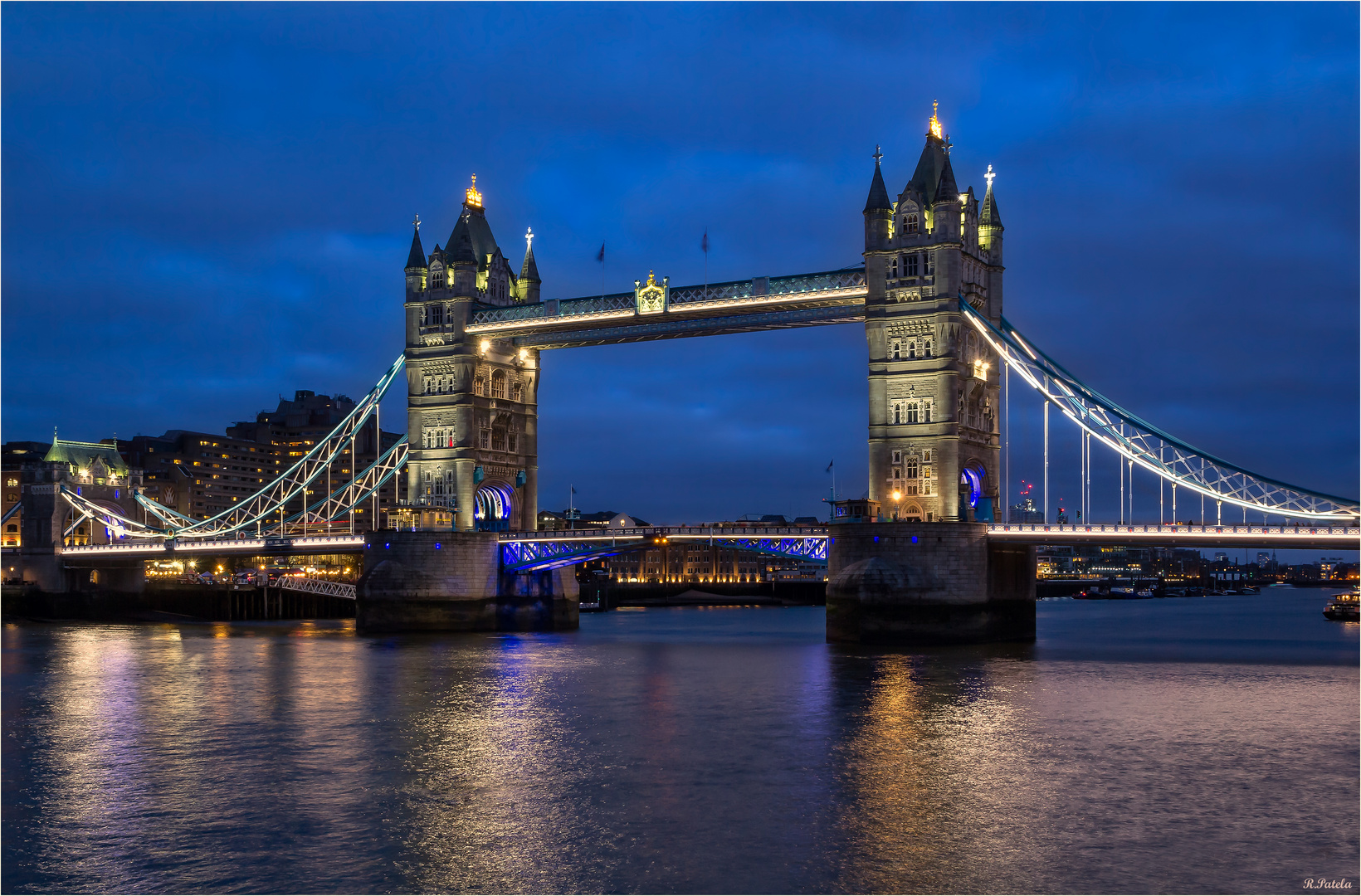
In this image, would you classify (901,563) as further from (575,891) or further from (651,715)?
(575,891)

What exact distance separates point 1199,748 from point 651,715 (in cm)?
1457

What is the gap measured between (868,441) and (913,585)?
875 cm

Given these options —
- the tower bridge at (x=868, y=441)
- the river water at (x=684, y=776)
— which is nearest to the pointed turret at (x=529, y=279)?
the tower bridge at (x=868, y=441)

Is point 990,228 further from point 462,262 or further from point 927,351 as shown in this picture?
point 462,262

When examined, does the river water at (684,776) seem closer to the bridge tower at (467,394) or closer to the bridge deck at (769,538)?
the bridge deck at (769,538)

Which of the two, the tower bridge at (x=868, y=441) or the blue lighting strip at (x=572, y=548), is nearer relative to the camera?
the tower bridge at (x=868, y=441)

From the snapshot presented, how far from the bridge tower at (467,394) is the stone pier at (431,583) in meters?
3.35

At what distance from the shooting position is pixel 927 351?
6253 cm

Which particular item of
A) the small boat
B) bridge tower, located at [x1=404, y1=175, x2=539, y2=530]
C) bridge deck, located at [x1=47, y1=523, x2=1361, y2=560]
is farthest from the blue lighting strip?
the small boat

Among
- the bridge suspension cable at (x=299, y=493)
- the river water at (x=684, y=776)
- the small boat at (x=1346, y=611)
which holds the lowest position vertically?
the small boat at (x=1346, y=611)

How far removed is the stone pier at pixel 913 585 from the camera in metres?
58.3

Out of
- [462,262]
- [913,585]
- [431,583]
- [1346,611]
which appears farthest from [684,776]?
[1346,611]

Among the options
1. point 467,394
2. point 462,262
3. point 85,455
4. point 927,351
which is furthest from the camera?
point 85,455

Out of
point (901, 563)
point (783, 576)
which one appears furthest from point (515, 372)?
point (783, 576)
